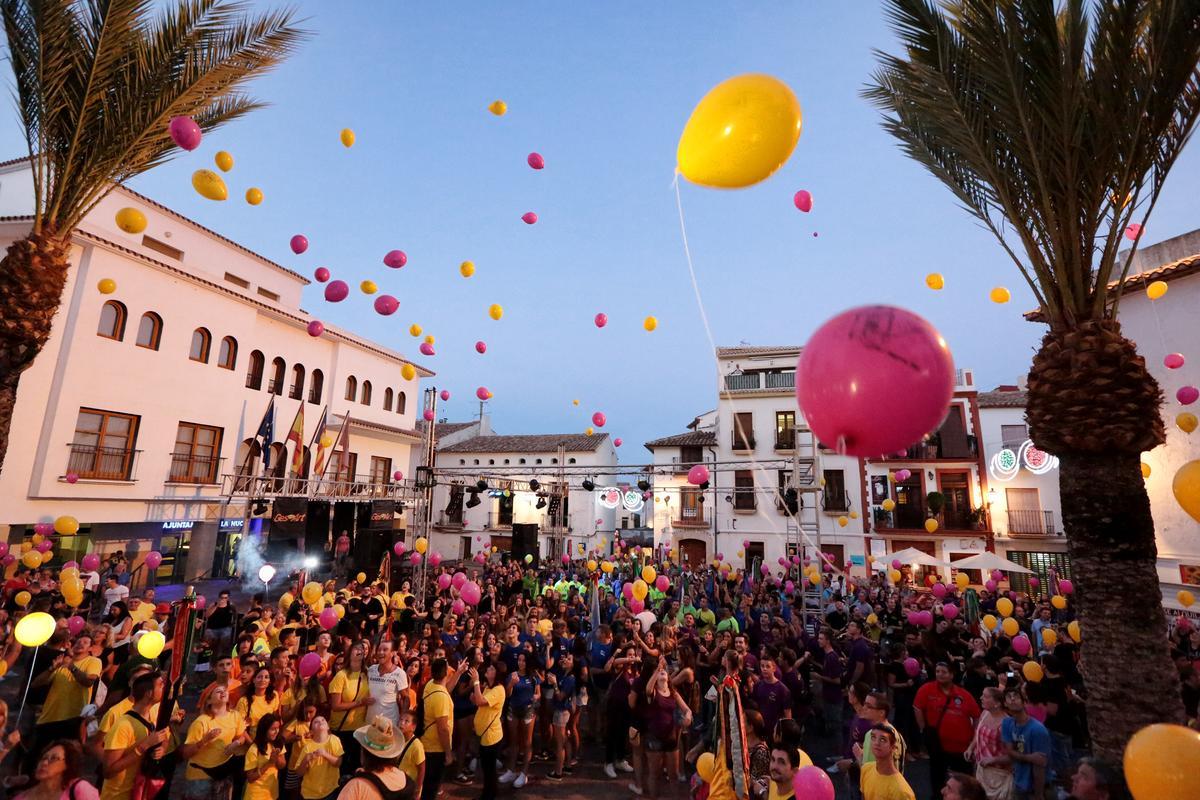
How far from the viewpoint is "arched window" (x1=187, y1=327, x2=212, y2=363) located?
53.6ft

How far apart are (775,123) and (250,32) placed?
5.76 m

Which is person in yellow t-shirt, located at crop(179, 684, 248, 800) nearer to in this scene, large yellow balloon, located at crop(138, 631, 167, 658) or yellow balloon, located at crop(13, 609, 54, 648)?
large yellow balloon, located at crop(138, 631, 167, 658)

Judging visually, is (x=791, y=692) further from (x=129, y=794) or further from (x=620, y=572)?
(x=620, y=572)

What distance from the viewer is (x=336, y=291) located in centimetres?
883

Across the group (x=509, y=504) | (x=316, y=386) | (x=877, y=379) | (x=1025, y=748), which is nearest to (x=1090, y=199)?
(x=877, y=379)

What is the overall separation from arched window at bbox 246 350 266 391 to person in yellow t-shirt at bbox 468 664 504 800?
16133mm

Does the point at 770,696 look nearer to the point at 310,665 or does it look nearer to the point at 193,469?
the point at 310,665

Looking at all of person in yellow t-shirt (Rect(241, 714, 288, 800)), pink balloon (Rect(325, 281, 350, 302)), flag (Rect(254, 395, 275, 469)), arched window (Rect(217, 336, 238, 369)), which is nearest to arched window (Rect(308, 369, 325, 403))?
flag (Rect(254, 395, 275, 469))

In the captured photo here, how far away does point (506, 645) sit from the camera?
7.00m

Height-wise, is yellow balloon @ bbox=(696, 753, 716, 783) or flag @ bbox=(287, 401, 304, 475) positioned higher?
flag @ bbox=(287, 401, 304, 475)

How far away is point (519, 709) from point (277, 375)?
16891 millimetres

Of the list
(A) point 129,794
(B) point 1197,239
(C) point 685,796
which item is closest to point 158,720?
(A) point 129,794

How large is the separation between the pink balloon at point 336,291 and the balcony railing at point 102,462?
9.92 meters

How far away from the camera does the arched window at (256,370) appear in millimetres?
18281
